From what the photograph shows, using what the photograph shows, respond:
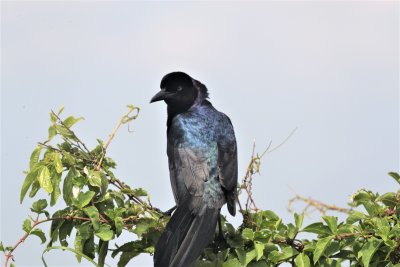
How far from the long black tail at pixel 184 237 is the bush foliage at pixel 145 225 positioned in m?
0.06

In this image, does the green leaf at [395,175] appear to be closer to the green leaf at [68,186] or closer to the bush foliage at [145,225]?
the bush foliage at [145,225]

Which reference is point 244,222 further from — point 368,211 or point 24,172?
point 24,172

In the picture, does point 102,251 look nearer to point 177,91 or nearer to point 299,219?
point 299,219

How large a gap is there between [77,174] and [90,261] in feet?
1.84

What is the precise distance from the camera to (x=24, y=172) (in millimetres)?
4098

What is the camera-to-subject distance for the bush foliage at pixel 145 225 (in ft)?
12.1

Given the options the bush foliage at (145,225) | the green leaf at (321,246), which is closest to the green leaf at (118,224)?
the bush foliage at (145,225)

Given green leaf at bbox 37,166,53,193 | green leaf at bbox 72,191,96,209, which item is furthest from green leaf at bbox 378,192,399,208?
green leaf at bbox 37,166,53,193

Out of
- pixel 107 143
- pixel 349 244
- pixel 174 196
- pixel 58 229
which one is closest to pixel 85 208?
pixel 58 229

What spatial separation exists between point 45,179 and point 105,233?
19.4 inches

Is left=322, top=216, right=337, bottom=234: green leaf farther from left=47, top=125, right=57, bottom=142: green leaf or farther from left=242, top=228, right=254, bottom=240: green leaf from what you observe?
left=47, top=125, right=57, bottom=142: green leaf

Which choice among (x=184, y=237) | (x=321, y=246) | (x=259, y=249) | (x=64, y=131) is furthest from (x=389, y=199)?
(x=64, y=131)

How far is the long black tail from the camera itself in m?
3.97

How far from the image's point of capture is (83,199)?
3803 mm
